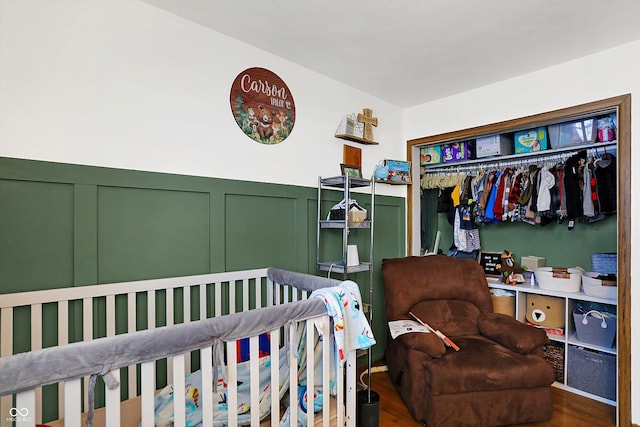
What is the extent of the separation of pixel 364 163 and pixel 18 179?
230 centimetres

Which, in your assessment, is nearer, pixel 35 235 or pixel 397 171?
pixel 35 235

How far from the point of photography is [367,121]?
9.56 feet

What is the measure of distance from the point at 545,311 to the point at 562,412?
78 centimetres

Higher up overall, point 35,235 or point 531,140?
point 531,140

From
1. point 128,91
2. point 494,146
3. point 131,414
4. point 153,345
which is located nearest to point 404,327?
point 131,414

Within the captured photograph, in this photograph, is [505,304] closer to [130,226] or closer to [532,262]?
[532,262]

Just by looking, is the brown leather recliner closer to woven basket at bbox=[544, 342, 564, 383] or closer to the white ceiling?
woven basket at bbox=[544, 342, 564, 383]

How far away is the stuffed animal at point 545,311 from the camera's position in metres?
2.77

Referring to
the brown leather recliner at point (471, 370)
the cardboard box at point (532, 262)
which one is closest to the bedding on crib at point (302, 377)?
the brown leather recliner at point (471, 370)

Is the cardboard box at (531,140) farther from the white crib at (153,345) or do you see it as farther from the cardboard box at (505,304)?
the white crib at (153,345)

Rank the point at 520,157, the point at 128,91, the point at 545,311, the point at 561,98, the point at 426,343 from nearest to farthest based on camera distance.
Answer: the point at 128,91, the point at 426,343, the point at 561,98, the point at 545,311, the point at 520,157

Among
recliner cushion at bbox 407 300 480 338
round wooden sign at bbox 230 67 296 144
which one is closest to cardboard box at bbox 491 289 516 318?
recliner cushion at bbox 407 300 480 338

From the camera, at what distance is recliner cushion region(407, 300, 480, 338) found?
8.45 ft

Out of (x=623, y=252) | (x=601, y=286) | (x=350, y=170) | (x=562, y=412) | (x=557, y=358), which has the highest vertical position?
(x=350, y=170)
